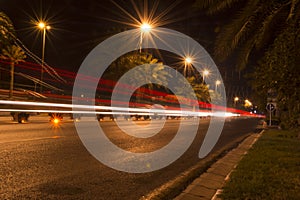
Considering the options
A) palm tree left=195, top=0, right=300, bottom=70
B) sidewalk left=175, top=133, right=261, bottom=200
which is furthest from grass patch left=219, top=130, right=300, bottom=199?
palm tree left=195, top=0, right=300, bottom=70

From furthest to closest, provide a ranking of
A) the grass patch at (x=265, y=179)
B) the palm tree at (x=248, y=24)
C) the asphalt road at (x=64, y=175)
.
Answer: the palm tree at (x=248, y=24)
the grass patch at (x=265, y=179)
the asphalt road at (x=64, y=175)

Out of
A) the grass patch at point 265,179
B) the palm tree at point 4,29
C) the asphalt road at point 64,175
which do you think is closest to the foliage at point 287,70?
the grass patch at point 265,179

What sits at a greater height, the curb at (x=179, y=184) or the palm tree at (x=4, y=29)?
the palm tree at (x=4, y=29)

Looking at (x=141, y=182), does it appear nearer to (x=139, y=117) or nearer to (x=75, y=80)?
(x=139, y=117)

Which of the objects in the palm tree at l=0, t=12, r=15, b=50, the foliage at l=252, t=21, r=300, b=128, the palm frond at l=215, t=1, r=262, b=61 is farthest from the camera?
the palm tree at l=0, t=12, r=15, b=50

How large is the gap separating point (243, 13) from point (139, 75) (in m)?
39.4

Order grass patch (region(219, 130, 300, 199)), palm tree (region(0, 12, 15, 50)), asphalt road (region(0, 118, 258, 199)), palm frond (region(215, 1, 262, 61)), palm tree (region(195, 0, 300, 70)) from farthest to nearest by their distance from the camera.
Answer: palm tree (region(0, 12, 15, 50)) < palm frond (region(215, 1, 262, 61)) < palm tree (region(195, 0, 300, 70)) < grass patch (region(219, 130, 300, 199)) < asphalt road (region(0, 118, 258, 199))

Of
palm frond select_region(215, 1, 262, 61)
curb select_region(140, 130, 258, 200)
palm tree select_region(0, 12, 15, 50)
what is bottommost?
curb select_region(140, 130, 258, 200)

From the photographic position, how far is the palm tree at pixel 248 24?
6.77 metres

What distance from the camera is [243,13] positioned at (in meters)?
7.16

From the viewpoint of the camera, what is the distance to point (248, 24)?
746 centimetres

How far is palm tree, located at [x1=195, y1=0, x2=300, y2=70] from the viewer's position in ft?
22.2

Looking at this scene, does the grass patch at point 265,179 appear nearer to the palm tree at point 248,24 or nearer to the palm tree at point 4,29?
the palm tree at point 248,24

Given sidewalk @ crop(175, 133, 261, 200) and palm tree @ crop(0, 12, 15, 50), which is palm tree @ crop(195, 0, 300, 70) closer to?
sidewalk @ crop(175, 133, 261, 200)
